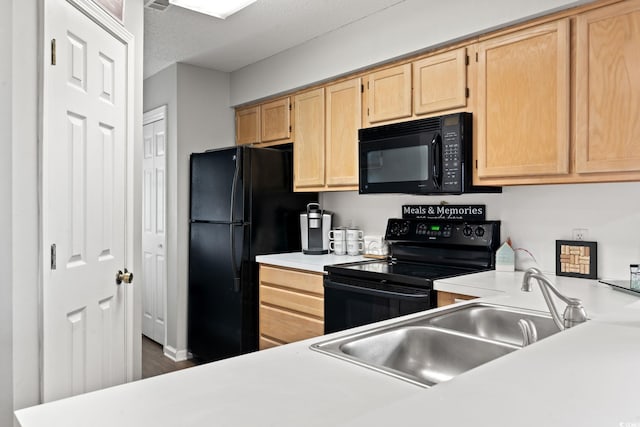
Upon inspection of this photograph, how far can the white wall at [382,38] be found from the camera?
7.71ft

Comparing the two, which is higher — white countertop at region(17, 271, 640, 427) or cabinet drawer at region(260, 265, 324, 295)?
white countertop at region(17, 271, 640, 427)

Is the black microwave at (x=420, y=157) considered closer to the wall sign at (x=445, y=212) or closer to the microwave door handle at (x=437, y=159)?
the microwave door handle at (x=437, y=159)

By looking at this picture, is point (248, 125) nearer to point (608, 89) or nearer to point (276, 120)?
point (276, 120)

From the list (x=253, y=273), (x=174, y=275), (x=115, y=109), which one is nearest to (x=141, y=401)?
(x=115, y=109)

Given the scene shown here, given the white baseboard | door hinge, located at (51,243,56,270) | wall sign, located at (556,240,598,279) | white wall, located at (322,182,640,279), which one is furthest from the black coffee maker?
door hinge, located at (51,243,56,270)

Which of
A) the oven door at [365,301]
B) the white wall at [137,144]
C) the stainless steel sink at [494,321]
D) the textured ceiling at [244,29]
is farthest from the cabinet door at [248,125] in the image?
the stainless steel sink at [494,321]

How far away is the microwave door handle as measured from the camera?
2539 millimetres

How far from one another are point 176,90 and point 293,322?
7.08ft

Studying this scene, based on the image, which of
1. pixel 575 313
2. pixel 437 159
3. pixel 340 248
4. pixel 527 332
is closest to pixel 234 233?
pixel 340 248

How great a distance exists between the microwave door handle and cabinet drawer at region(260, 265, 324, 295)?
2.98 feet

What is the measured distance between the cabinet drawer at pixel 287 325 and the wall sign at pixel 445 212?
92 centimetres

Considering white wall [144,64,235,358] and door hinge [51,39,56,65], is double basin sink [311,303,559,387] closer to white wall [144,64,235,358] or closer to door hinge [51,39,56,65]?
door hinge [51,39,56,65]

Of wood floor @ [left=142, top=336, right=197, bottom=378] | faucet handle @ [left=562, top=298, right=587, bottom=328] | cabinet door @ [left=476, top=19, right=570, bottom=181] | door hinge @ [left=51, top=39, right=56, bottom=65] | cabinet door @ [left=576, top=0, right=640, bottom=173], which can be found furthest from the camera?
wood floor @ [left=142, top=336, right=197, bottom=378]

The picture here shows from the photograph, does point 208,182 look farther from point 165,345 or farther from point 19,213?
point 19,213
